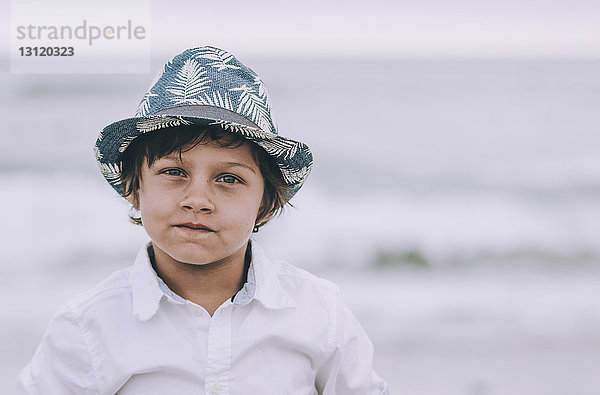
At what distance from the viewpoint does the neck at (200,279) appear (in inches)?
44.6

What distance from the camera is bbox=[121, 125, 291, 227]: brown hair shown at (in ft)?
3.45

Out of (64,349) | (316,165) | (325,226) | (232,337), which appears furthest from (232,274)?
(316,165)

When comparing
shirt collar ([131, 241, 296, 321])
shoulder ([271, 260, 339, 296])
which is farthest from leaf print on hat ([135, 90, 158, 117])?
shoulder ([271, 260, 339, 296])

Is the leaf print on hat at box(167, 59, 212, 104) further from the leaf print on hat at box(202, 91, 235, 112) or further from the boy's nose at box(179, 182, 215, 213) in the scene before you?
the boy's nose at box(179, 182, 215, 213)

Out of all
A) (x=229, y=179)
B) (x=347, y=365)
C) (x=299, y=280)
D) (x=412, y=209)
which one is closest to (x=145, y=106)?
(x=229, y=179)

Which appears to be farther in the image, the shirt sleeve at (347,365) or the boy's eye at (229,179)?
the shirt sleeve at (347,365)

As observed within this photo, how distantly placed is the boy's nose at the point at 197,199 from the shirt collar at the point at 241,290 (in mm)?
145

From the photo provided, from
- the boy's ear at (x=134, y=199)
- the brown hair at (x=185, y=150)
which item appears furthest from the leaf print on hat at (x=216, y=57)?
the boy's ear at (x=134, y=199)

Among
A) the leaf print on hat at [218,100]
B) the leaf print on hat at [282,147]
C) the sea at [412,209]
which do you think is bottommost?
the sea at [412,209]

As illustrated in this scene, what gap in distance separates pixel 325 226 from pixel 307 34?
62 centimetres

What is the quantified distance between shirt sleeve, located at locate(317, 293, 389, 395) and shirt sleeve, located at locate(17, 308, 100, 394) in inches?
13.9

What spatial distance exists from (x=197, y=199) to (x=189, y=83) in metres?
0.18

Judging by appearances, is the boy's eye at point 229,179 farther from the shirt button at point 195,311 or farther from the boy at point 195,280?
the shirt button at point 195,311

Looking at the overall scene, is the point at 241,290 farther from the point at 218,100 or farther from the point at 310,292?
the point at 218,100
